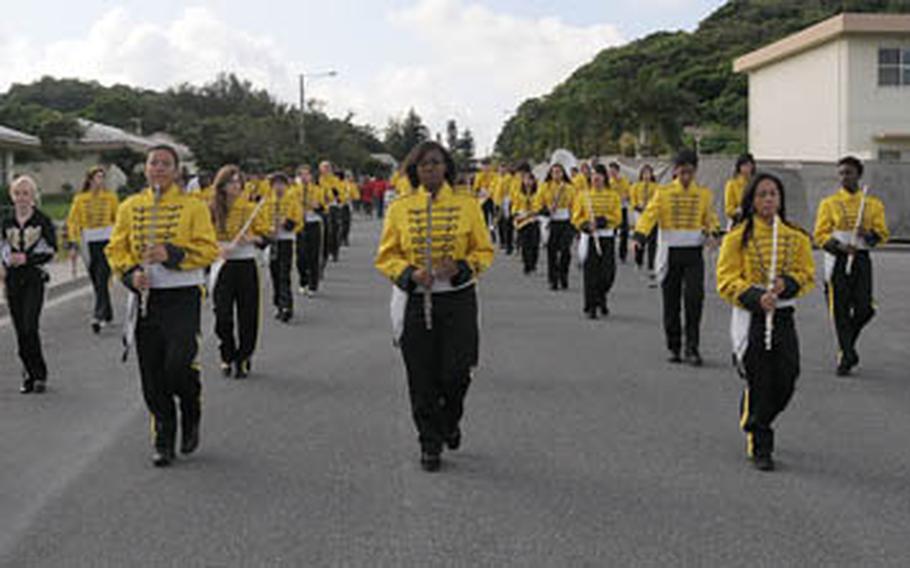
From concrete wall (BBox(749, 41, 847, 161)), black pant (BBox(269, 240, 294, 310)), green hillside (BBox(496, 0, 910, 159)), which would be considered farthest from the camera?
green hillside (BBox(496, 0, 910, 159))

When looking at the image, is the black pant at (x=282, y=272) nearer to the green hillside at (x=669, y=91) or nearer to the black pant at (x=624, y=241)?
the black pant at (x=624, y=241)

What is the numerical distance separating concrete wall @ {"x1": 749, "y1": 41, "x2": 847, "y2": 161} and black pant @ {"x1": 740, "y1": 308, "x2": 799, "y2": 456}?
32654 millimetres

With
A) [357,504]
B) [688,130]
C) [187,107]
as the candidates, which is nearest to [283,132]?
[688,130]

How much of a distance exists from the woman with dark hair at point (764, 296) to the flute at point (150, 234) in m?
3.43

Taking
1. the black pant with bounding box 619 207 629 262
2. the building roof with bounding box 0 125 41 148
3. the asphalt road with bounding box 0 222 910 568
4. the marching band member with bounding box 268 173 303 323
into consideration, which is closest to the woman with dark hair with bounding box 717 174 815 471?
the asphalt road with bounding box 0 222 910 568

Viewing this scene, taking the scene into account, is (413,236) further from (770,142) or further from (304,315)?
(770,142)

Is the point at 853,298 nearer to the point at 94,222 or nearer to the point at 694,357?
the point at 694,357

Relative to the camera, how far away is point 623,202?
861 inches

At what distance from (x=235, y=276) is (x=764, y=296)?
506cm

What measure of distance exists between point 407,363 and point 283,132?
188 feet

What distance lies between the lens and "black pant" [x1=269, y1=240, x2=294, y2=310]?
14195mm

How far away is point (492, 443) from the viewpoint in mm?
7664

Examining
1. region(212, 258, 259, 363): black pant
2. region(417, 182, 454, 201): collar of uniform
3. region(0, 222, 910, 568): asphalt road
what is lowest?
region(0, 222, 910, 568): asphalt road

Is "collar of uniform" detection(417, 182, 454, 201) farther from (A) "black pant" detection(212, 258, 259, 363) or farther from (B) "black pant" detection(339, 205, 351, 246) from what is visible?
(B) "black pant" detection(339, 205, 351, 246)
